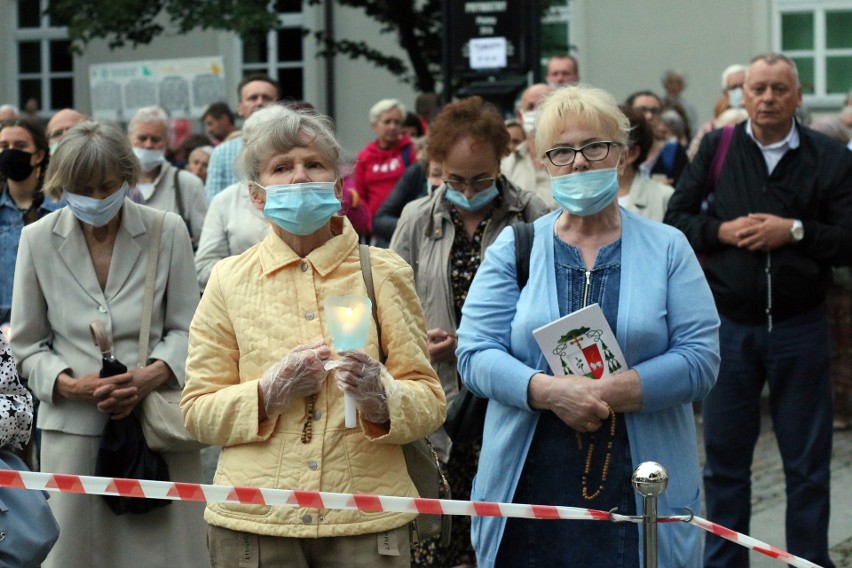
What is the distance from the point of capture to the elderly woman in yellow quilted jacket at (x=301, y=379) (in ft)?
13.1

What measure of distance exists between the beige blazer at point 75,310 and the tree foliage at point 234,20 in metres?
12.4

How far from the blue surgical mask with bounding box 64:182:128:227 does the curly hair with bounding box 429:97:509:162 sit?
130 centimetres

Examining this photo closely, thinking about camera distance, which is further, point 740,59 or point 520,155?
point 740,59

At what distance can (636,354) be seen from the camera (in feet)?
14.5

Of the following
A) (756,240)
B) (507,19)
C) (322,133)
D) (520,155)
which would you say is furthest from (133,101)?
(322,133)

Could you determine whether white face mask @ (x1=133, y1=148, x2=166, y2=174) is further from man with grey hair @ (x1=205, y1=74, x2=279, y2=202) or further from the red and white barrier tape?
the red and white barrier tape

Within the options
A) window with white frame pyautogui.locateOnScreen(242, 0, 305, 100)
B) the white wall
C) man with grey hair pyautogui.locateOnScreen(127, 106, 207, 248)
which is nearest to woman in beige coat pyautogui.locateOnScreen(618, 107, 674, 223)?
man with grey hair pyautogui.locateOnScreen(127, 106, 207, 248)

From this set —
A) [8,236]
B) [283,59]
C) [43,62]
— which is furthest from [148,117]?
[43,62]

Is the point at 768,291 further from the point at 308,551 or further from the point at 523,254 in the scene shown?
the point at 308,551

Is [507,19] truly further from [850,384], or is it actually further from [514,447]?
[514,447]

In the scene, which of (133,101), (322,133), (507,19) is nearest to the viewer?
(322,133)

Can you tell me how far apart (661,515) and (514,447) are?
49 centimetres

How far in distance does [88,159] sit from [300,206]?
1.60 metres

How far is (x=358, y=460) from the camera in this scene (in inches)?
161
